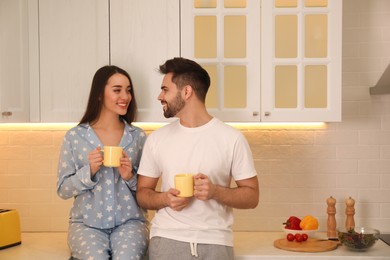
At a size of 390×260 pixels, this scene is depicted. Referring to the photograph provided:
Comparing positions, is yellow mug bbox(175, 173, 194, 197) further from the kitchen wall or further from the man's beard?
the kitchen wall

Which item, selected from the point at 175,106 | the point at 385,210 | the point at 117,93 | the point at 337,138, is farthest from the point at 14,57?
the point at 385,210

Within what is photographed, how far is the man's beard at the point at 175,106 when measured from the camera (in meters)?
2.79

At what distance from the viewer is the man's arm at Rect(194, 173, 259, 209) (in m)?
2.55

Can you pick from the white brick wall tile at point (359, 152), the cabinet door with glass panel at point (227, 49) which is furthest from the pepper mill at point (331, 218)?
the cabinet door with glass panel at point (227, 49)

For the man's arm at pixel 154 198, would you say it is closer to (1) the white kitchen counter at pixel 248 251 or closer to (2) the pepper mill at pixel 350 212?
(1) the white kitchen counter at pixel 248 251

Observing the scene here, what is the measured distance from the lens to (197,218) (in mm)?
2695

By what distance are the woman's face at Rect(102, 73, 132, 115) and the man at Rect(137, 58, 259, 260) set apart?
28 cm

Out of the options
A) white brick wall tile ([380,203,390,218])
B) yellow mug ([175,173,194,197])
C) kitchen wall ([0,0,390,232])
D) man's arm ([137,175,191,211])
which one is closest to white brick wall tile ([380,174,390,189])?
kitchen wall ([0,0,390,232])

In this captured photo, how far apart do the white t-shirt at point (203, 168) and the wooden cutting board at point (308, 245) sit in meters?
0.41

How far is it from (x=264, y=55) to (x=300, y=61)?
0.19 meters

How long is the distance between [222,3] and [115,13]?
1.87ft

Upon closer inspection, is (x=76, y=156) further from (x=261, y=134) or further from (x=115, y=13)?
(x=261, y=134)

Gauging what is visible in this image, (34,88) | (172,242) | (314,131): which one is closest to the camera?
(172,242)

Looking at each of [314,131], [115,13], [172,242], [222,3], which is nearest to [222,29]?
[222,3]
